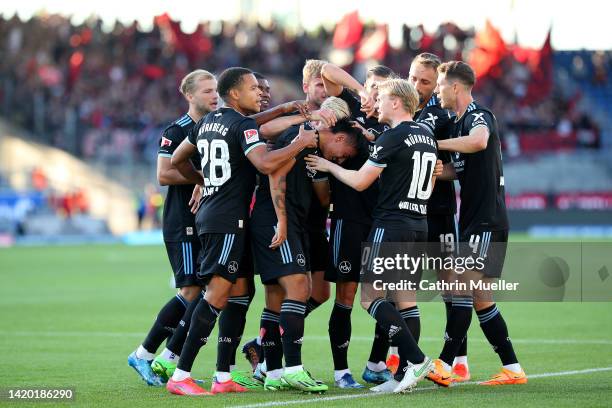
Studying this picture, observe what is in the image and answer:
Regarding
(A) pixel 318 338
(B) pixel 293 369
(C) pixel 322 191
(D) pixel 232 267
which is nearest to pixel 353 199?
(C) pixel 322 191

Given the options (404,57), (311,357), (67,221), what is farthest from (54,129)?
(311,357)

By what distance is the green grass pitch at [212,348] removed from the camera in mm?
8156

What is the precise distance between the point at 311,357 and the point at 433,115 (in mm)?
3062

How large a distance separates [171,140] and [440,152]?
2.45 metres

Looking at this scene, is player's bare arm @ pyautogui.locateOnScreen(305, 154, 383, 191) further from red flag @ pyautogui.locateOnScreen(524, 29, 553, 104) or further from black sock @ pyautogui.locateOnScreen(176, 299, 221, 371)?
red flag @ pyautogui.locateOnScreen(524, 29, 553, 104)

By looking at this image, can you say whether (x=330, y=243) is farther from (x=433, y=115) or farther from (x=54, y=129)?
(x=54, y=129)

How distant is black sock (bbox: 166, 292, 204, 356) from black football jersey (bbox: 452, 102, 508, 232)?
95.4 inches

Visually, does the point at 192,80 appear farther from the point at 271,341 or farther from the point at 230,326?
the point at 271,341

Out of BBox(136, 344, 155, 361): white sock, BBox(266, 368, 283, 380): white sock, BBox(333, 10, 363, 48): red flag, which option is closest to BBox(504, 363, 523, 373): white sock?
BBox(266, 368, 283, 380): white sock

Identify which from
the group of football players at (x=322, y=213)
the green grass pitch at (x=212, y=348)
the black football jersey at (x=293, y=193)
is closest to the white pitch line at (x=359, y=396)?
the green grass pitch at (x=212, y=348)

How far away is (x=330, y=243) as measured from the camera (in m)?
9.16

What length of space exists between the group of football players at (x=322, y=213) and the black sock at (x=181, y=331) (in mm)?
16

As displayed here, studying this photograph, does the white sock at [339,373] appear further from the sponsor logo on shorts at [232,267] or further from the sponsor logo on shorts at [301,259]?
the sponsor logo on shorts at [232,267]

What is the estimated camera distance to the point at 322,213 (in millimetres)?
9359
